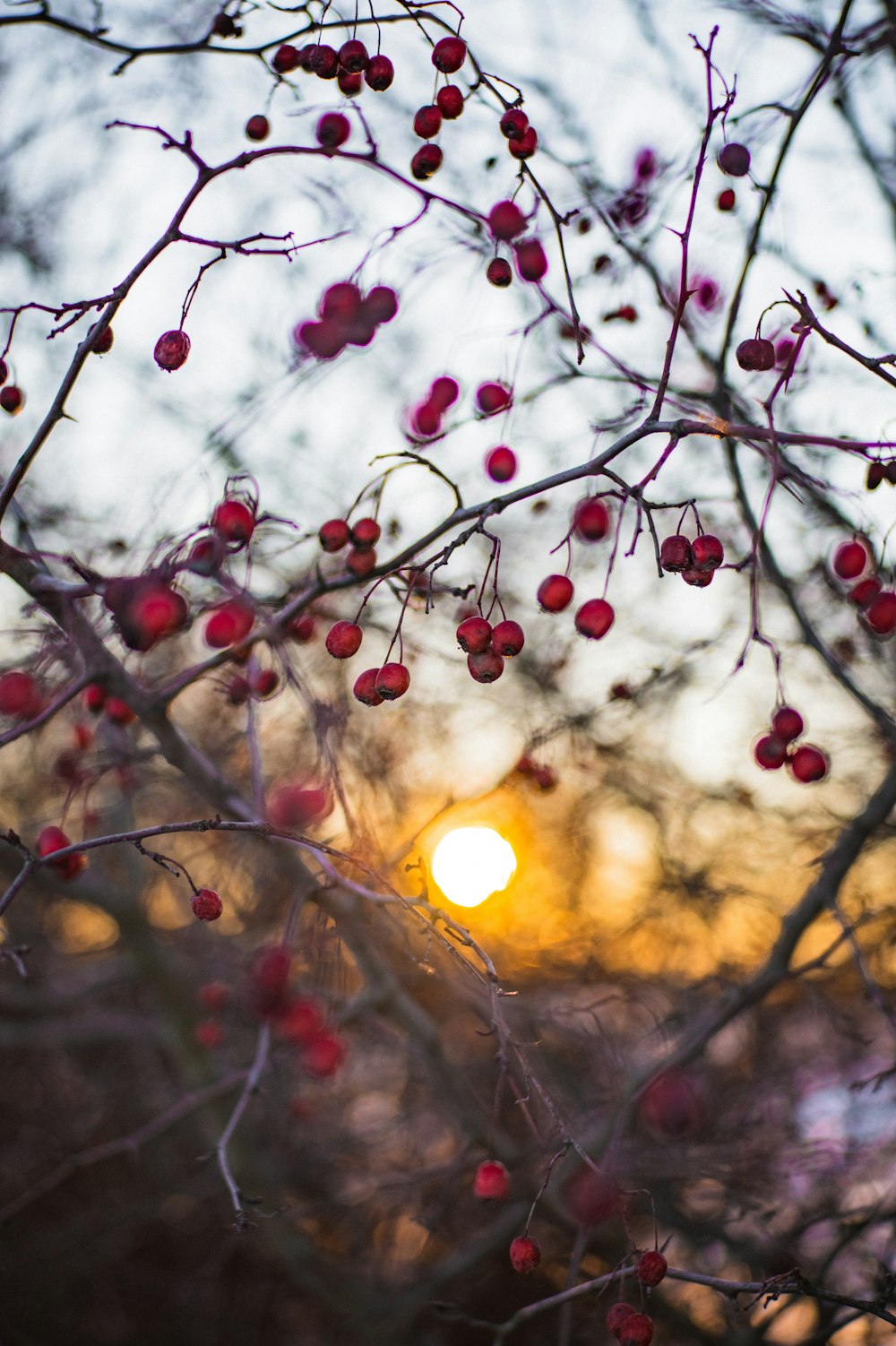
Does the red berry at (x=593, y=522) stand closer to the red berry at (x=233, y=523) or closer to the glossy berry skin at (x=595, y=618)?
the glossy berry skin at (x=595, y=618)

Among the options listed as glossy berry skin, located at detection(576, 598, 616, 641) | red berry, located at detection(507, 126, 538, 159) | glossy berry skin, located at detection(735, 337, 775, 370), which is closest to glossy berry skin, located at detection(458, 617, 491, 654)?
glossy berry skin, located at detection(576, 598, 616, 641)

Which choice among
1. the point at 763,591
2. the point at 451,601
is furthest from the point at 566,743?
the point at 763,591

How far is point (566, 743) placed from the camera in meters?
4.09

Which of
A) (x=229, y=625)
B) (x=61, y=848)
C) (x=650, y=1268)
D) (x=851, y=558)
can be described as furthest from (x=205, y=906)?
(x=851, y=558)

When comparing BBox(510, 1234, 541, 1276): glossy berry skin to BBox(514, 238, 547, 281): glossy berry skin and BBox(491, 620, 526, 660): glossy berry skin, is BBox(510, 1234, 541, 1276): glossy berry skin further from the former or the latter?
BBox(514, 238, 547, 281): glossy berry skin

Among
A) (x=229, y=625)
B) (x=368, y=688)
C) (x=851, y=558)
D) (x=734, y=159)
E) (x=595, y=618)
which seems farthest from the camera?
(x=851, y=558)

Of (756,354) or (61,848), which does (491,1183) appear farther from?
(756,354)

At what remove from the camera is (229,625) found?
78.2 inches

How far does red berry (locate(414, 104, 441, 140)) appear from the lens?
1990 mm

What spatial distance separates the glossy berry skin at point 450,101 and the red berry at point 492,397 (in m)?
0.64

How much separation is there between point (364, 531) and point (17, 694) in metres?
0.91

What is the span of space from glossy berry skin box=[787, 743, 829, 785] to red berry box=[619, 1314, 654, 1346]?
1.17 metres

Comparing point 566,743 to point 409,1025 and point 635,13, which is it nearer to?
point 409,1025

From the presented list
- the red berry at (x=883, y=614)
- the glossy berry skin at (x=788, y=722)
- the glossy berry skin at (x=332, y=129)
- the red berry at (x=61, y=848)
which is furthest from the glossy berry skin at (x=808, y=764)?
the glossy berry skin at (x=332, y=129)
